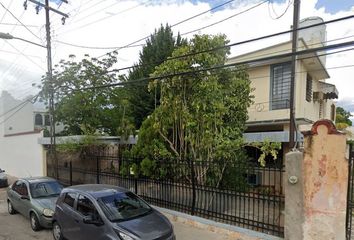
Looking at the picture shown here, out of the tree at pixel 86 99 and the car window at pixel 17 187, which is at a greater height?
the tree at pixel 86 99

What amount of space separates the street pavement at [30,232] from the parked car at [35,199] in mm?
273

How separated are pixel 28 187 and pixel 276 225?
24.2ft

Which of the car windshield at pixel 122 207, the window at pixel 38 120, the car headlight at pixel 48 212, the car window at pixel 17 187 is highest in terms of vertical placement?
the window at pixel 38 120

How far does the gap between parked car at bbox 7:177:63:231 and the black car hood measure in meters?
3.41

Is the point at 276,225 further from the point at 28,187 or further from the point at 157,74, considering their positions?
the point at 28,187

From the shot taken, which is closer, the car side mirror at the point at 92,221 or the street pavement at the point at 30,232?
the car side mirror at the point at 92,221

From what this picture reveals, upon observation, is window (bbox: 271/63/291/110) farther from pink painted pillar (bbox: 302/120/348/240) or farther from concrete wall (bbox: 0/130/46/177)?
concrete wall (bbox: 0/130/46/177)

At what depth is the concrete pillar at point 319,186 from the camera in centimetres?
600

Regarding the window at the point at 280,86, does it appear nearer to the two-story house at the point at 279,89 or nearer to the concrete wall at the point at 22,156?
the two-story house at the point at 279,89

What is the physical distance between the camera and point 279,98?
45.6ft

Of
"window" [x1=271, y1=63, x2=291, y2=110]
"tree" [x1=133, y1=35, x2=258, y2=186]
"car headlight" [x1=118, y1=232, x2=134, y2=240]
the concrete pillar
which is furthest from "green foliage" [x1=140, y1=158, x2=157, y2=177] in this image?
"window" [x1=271, y1=63, x2=291, y2=110]

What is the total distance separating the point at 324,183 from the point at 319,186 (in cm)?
Result: 11

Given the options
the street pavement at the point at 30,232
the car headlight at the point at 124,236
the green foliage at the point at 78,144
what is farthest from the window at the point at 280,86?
the car headlight at the point at 124,236

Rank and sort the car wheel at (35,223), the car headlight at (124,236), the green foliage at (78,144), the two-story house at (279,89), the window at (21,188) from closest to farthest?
the car headlight at (124,236) → the car wheel at (35,223) → the window at (21,188) → the two-story house at (279,89) → the green foliage at (78,144)
